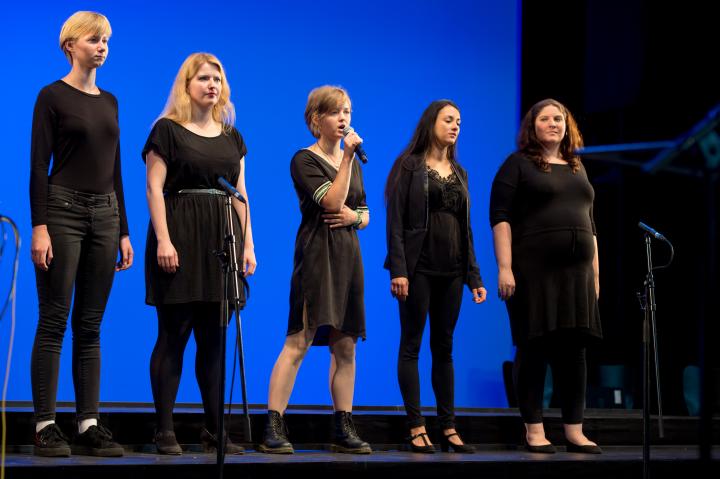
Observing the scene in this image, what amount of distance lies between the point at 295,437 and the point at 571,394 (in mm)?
1139

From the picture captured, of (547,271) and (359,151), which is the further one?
(547,271)

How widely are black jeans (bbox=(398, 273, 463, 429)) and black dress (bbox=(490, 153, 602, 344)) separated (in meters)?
0.29

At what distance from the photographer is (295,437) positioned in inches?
154

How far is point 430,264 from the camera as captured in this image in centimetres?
371

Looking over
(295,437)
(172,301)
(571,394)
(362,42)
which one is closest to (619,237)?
(362,42)

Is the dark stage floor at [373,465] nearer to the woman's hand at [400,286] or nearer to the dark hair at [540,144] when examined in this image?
the woman's hand at [400,286]

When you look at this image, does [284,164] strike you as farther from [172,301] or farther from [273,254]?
[172,301]

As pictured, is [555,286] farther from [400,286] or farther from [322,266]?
[322,266]

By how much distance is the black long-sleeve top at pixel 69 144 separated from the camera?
3.09 metres

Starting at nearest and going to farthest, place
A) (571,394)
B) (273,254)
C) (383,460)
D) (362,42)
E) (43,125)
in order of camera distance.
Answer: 1. (43,125)
2. (383,460)
3. (571,394)
4. (273,254)
5. (362,42)

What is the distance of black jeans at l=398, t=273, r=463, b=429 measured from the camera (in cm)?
369

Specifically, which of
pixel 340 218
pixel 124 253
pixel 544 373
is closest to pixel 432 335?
pixel 544 373

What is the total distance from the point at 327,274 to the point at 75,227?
Answer: 3.01 ft

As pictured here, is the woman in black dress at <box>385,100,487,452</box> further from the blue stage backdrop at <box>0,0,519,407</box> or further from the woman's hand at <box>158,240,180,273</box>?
the blue stage backdrop at <box>0,0,519,407</box>
